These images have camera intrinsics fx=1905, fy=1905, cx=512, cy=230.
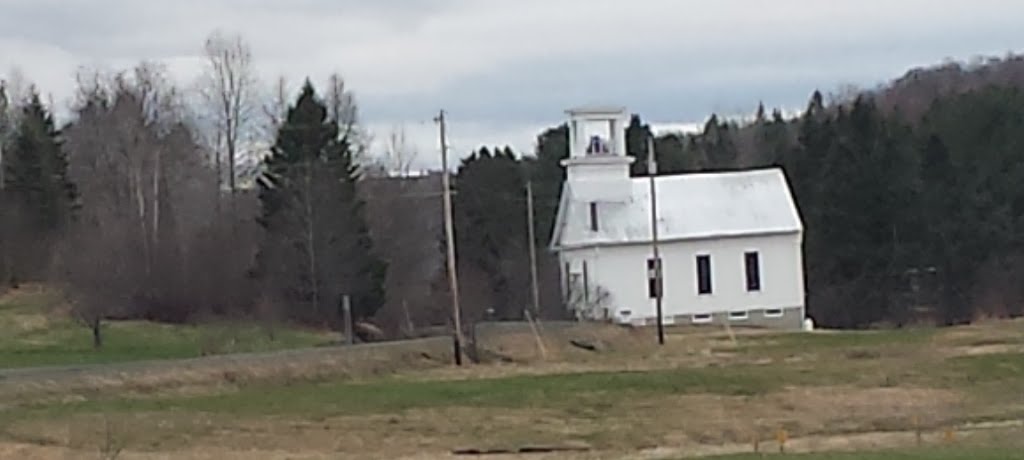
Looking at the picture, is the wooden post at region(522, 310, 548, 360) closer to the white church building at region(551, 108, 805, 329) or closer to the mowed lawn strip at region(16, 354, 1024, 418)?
the mowed lawn strip at region(16, 354, 1024, 418)

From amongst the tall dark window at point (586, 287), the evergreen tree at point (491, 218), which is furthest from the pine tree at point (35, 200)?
the tall dark window at point (586, 287)

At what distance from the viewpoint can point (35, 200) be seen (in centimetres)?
8469

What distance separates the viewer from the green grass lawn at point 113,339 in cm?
5965

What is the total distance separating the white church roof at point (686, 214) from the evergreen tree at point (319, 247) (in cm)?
812

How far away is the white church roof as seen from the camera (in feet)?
251

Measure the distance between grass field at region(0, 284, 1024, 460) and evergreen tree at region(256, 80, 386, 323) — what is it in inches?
794

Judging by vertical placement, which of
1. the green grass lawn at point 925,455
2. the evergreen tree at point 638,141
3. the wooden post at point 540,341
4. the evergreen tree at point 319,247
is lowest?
the wooden post at point 540,341

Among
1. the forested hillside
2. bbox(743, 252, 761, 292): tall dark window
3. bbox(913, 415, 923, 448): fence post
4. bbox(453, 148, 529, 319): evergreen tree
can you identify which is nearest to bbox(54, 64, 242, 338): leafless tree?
the forested hillside

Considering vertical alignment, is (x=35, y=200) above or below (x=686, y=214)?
above

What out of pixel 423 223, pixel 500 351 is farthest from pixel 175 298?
pixel 500 351

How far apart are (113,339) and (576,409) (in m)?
32.4

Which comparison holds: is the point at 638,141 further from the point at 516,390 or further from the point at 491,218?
the point at 516,390

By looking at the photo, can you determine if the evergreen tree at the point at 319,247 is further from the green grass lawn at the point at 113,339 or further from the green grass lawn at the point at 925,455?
the green grass lawn at the point at 925,455

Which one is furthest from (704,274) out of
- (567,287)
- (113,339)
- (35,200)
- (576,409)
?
(576,409)
